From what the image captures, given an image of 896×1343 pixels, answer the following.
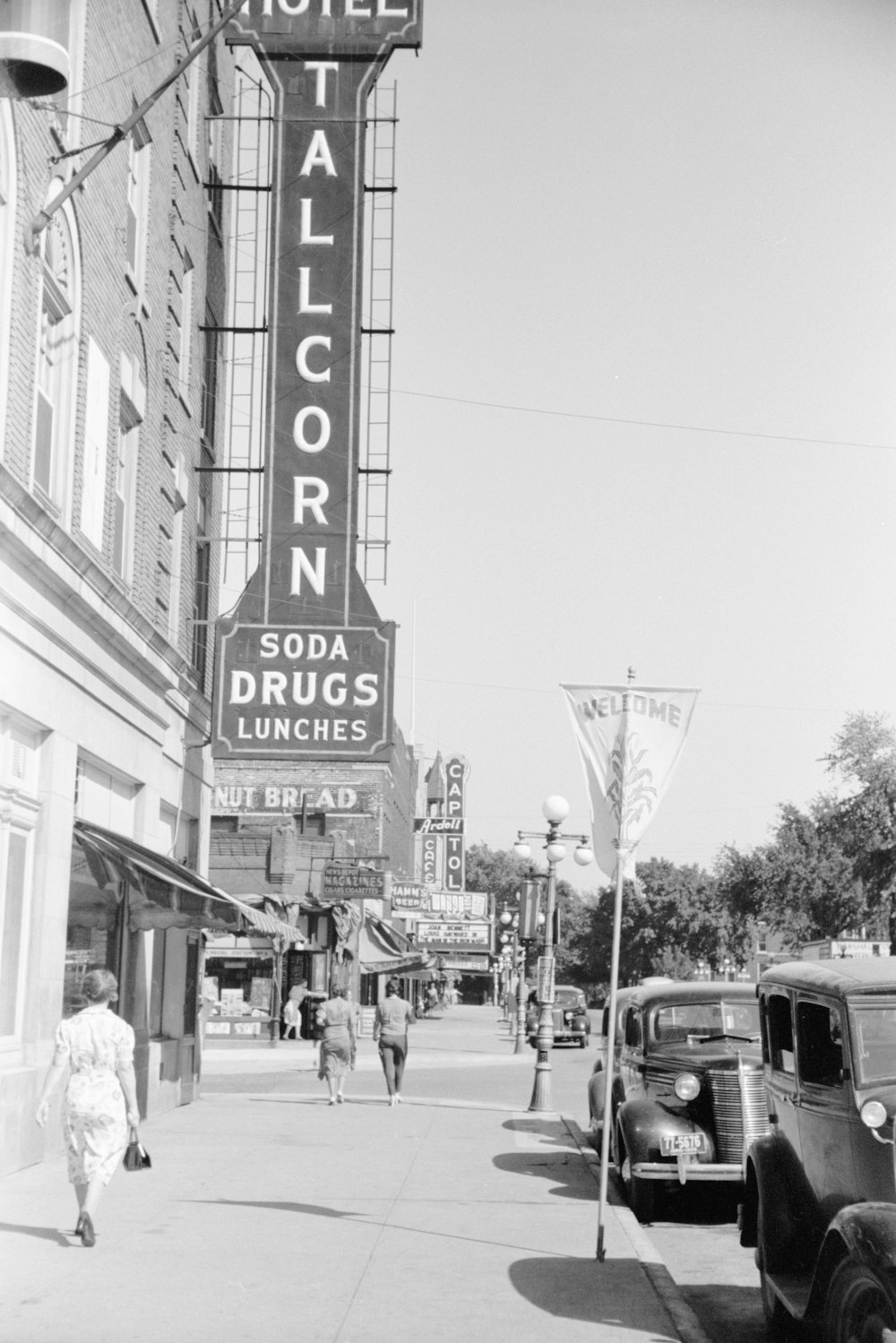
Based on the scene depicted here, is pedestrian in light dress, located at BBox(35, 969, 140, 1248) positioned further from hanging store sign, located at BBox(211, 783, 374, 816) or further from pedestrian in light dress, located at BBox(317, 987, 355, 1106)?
hanging store sign, located at BBox(211, 783, 374, 816)

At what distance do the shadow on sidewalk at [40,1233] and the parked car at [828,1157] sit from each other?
424cm

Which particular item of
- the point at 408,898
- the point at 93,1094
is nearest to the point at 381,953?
the point at 408,898

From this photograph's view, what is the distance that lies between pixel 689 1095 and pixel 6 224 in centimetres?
894

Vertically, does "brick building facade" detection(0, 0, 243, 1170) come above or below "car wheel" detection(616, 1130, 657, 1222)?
above

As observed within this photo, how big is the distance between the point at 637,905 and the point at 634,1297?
112m

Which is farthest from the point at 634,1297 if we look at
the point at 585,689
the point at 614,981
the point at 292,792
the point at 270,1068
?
the point at 292,792

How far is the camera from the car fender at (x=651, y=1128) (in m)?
11.4

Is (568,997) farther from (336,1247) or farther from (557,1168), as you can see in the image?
(336,1247)

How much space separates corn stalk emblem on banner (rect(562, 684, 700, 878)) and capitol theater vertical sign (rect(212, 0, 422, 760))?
7.95m

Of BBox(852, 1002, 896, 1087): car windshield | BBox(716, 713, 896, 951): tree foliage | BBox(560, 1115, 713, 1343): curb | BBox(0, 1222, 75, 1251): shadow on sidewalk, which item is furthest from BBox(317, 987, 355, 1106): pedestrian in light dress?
BBox(716, 713, 896, 951): tree foliage

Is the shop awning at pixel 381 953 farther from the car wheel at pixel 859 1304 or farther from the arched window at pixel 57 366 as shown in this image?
the car wheel at pixel 859 1304

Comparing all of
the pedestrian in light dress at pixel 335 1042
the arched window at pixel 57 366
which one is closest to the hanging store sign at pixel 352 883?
the pedestrian in light dress at pixel 335 1042

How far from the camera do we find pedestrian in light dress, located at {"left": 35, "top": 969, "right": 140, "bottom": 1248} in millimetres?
8914

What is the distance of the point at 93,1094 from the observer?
898 centimetres
